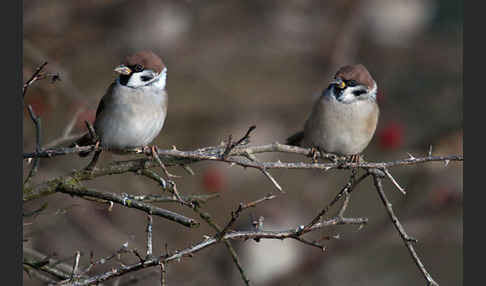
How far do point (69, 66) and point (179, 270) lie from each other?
2356 mm

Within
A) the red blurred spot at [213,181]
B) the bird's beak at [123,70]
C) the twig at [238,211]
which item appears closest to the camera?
the twig at [238,211]

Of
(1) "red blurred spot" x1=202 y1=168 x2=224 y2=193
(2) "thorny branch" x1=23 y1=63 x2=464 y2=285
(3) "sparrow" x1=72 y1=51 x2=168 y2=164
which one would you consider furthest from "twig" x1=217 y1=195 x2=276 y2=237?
(1) "red blurred spot" x1=202 y1=168 x2=224 y2=193

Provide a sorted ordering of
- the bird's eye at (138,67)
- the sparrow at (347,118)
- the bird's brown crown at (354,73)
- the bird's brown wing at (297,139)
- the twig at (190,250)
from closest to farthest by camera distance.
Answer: the twig at (190,250), the bird's eye at (138,67), the bird's brown crown at (354,73), the sparrow at (347,118), the bird's brown wing at (297,139)

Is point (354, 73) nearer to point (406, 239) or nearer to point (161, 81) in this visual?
point (161, 81)

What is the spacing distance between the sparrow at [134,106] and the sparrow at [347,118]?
3.82 ft

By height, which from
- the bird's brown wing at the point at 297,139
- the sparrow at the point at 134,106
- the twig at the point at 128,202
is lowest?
the twig at the point at 128,202

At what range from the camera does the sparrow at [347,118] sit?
14.4ft

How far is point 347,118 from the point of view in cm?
442

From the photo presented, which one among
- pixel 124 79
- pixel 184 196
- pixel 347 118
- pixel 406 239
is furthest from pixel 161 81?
pixel 406 239

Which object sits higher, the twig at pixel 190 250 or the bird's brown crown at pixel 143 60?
the bird's brown crown at pixel 143 60

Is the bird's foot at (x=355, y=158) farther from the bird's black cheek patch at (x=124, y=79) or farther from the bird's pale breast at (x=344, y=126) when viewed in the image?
the bird's black cheek patch at (x=124, y=79)

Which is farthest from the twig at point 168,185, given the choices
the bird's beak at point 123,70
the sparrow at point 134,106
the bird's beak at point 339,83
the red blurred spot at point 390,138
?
the red blurred spot at point 390,138

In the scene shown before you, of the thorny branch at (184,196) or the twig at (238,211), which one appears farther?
the thorny branch at (184,196)

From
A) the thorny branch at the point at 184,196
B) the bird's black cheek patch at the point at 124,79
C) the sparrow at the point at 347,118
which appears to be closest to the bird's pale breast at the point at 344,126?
the sparrow at the point at 347,118
